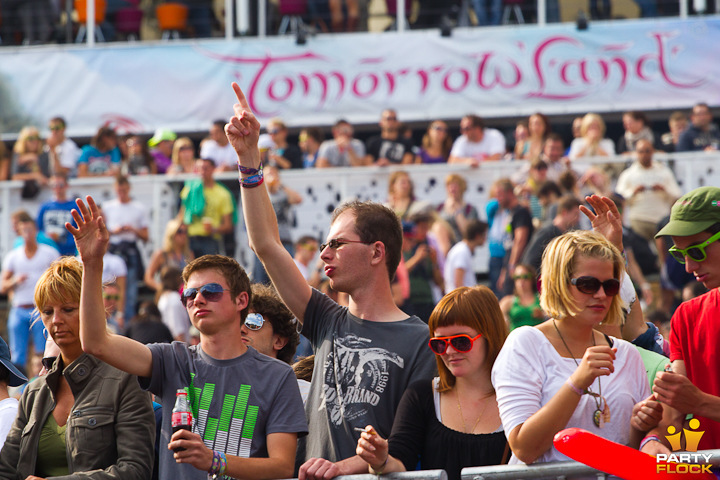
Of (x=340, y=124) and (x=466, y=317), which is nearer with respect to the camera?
(x=466, y=317)

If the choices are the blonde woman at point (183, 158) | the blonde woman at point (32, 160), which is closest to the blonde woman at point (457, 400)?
the blonde woman at point (183, 158)

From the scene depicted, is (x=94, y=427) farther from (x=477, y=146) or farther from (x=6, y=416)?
(x=477, y=146)

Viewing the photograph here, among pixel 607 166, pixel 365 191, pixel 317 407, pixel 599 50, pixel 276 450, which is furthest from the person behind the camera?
pixel 599 50

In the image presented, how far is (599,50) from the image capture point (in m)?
15.2

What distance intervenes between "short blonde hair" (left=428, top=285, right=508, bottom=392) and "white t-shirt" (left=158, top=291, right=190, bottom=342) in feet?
22.4

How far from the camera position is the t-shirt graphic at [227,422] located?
13.2 feet

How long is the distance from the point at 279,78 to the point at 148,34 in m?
2.96

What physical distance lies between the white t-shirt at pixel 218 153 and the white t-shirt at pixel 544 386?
9.70 m

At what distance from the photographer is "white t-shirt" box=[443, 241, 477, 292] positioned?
10.2 m

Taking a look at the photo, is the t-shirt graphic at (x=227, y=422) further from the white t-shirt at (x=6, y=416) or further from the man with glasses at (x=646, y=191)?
the man with glasses at (x=646, y=191)

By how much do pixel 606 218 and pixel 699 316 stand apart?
77 cm

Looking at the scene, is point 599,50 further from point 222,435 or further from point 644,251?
point 222,435

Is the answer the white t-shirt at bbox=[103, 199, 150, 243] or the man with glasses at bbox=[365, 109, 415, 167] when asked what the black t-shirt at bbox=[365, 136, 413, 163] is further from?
the white t-shirt at bbox=[103, 199, 150, 243]

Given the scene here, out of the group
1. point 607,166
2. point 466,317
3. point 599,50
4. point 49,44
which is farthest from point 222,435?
point 49,44
